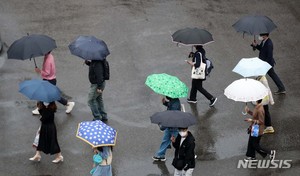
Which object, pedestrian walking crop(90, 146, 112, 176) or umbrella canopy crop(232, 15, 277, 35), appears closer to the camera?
pedestrian walking crop(90, 146, 112, 176)

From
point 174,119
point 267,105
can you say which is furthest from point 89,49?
point 267,105

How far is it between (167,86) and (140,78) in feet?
11.2

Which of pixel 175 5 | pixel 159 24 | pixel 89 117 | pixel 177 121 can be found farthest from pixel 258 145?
pixel 175 5

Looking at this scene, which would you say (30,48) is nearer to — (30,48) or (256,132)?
(30,48)

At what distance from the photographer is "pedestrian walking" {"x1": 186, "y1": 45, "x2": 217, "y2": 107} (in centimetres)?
1224

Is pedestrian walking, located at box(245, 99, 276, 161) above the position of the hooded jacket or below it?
below

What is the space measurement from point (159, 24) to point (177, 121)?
7247 millimetres

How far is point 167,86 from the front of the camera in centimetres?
1052

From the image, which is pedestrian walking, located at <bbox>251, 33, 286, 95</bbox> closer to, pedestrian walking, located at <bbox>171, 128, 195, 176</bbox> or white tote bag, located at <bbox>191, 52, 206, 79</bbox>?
white tote bag, located at <bbox>191, 52, 206, 79</bbox>

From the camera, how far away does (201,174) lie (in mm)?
10781

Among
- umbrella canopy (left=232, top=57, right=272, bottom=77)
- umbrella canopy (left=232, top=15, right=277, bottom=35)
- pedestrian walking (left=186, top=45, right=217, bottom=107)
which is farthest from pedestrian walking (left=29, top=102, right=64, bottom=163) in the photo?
umbrella canopy (left=232, top=15, right=277, bottom=35)

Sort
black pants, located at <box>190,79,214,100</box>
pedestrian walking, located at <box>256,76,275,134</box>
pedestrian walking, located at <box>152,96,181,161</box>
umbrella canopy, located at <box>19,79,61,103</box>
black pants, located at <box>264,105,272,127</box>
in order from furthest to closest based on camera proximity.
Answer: black pants, located at <box>190,79,214,100</box> → black pants, located at <box>264,105,272,127</box> → pedestrian walking, located at <box>256,76,275,134</box> → pedestrian walking, located at <box>152,96,181,161</box> → umbrella canopy, located at <box>19,79,61,103</box>

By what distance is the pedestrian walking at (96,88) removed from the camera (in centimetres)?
1146

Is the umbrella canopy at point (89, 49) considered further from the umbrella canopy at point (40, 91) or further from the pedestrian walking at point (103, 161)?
the pedestrian walking at point (103, 161)
